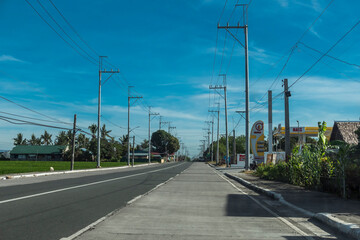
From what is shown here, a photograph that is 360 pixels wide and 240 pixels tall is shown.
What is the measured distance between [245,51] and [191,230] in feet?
92.1

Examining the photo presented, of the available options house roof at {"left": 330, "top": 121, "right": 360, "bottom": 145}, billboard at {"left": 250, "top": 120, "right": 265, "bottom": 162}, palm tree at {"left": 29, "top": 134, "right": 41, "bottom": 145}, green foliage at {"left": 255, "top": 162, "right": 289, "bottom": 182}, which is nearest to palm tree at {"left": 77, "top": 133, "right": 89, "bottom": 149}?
palm tree at {"left": 29, "top": 134, "right": 41, "bottom": 145}

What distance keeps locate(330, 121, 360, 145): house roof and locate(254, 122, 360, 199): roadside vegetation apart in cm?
1586

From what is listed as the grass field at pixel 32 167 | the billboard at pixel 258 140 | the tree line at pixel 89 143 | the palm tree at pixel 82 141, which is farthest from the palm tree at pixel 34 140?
the billboard at pixel 258 140

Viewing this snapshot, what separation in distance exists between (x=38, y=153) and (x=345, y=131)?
87.4 metres

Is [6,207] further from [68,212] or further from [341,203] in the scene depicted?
[341,203]

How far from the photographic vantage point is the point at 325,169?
15617 mm

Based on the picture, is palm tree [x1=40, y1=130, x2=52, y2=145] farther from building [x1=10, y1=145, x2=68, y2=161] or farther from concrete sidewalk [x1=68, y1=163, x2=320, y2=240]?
concrete sidewalk [x1=68, y1=163, x2=320, y2=240]

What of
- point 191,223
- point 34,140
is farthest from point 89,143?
point 191,223

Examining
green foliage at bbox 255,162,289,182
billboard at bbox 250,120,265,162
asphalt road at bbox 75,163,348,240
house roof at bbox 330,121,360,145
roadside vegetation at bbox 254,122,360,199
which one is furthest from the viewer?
billboard at bbox 250,120,265,162

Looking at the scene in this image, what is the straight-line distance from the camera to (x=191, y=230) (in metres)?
7.34

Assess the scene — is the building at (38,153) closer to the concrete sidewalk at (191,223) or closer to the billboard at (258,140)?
the billboard at (258,140)

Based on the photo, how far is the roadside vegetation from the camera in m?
12.9

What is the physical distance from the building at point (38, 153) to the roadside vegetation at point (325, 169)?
297ft

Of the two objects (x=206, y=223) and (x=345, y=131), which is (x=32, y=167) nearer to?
(x=345, y=131)
